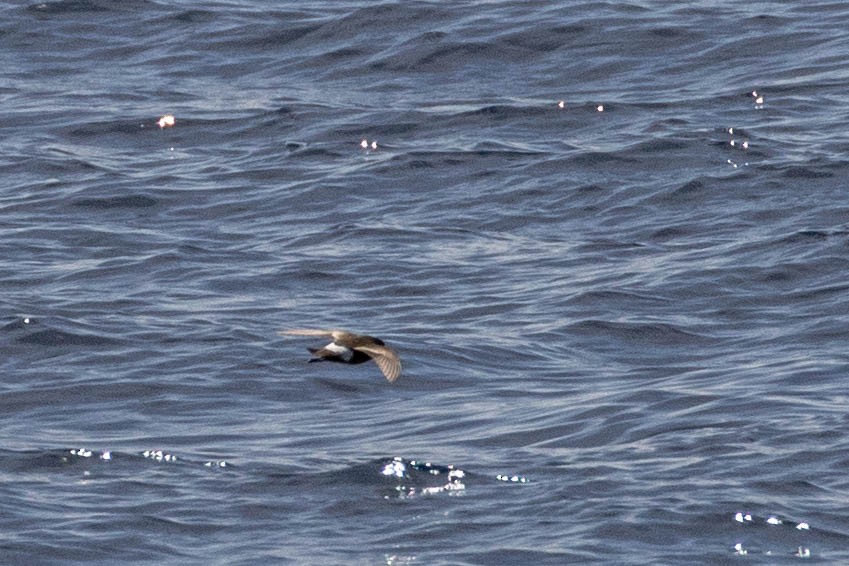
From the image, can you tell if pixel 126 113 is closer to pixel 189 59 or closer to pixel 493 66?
pixel 189 59

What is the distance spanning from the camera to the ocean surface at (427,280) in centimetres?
909

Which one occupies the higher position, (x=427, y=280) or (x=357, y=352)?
(x=357, y=352)

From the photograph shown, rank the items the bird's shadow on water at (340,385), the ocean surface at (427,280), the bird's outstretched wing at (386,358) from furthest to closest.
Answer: the bird's shadow on water at (340,385) < the ocean surface at (427,280) < the bird's outstretched wing at (386,358)

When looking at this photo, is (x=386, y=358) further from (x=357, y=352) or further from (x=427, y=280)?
(x=427, y=280)

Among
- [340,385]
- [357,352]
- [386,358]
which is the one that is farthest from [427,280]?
[386,358]

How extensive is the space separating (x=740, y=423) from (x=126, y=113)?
7831 mm

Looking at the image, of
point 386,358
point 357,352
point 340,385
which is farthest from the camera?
point 340,385

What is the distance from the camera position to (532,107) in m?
15.8

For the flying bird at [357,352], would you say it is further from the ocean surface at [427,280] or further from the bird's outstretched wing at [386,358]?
the ocean surface at [427,280]

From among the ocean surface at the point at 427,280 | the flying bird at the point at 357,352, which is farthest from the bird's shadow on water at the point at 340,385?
the flying bird at the point at 357,352

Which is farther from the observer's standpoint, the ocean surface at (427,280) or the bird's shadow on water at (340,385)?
the bird's shadow on water at (340,385)

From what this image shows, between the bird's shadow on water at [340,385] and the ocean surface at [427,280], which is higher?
the ocean surface at [427,280]

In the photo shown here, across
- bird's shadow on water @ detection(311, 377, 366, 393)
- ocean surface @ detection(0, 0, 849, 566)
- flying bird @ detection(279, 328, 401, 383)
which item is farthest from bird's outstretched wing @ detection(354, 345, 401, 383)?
bird's shadow on water @ detection(311, 377, 366, 393)

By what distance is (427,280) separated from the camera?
12.8 metres
